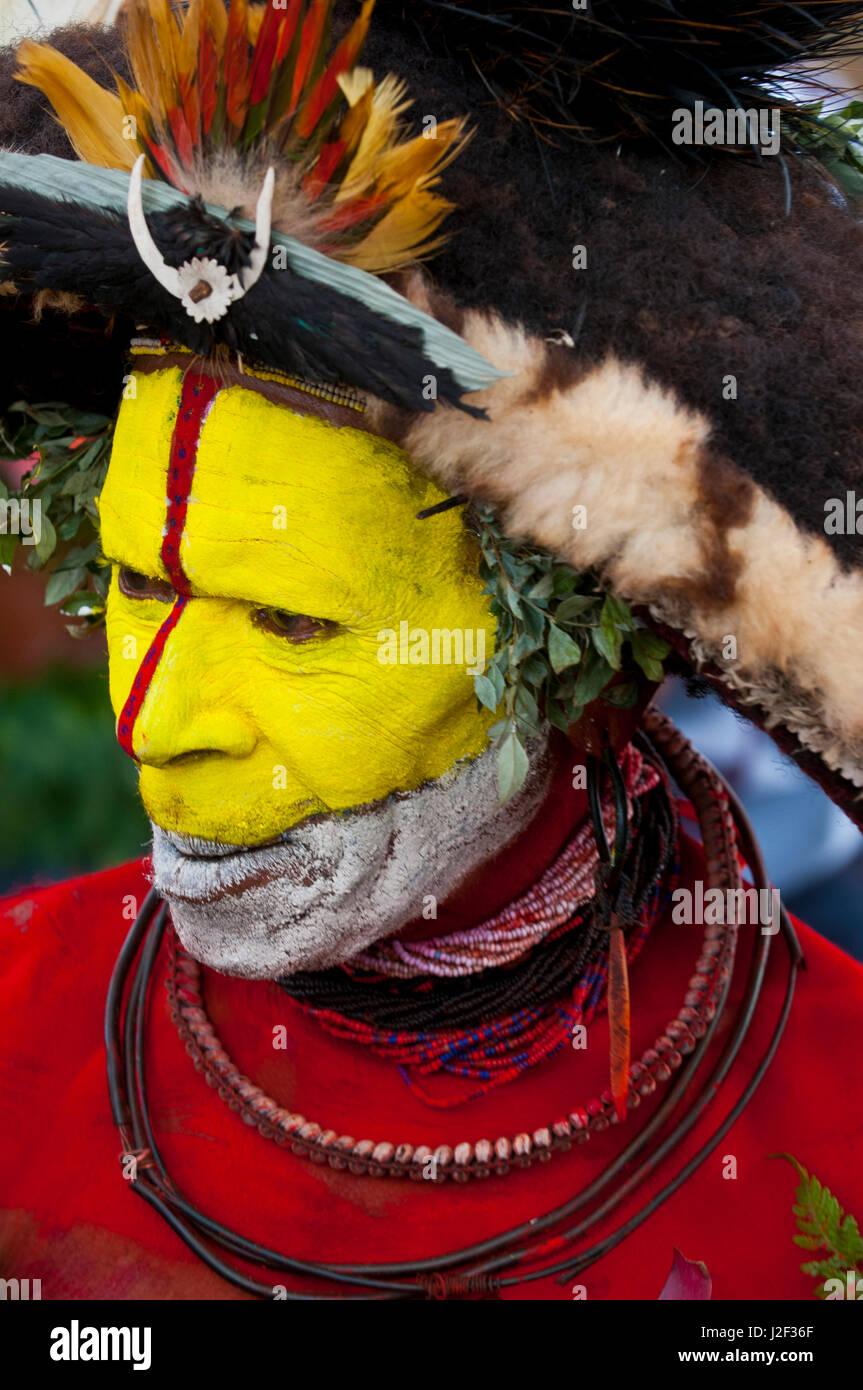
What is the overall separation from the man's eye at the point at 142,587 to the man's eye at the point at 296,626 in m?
0.19

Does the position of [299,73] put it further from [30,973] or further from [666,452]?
[30,973]

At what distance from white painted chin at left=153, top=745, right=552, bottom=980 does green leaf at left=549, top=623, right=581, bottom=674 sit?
0.25 m

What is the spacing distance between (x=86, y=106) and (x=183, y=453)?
0.50 m

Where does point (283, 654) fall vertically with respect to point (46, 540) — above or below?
below

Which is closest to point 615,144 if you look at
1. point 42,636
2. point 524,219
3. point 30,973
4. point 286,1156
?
point 524,219

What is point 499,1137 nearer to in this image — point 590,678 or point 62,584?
point 590,678

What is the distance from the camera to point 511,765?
1.74 metres

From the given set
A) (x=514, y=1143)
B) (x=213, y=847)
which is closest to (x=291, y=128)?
(x=213, y=847)

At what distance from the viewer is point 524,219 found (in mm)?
1540

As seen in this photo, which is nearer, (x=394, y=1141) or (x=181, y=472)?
(x=181, y=472)

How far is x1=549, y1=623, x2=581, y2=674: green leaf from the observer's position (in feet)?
5.39

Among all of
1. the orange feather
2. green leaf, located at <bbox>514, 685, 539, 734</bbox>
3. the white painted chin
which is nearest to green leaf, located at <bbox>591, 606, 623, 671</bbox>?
green leaf, located at <bbox>514, 685, 539, 734</bbox>

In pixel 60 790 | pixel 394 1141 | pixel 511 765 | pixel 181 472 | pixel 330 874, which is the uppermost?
pixel 181 472
